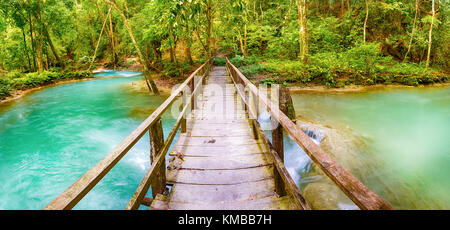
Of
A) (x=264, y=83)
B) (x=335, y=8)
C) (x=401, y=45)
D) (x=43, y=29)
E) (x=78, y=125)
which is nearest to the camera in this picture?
(x=78, y=125)

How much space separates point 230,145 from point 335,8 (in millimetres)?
27208

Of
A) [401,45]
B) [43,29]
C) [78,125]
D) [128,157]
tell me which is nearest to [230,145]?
[128,157]

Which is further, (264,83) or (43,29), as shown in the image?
(43,29)

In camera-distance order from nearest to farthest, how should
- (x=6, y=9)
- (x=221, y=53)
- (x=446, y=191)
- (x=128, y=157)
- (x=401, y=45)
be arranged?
(x=446, y=191) → (x=128, y=157) → (x=6, y=9) → (x=401, y=45) → (x=221, y=53)

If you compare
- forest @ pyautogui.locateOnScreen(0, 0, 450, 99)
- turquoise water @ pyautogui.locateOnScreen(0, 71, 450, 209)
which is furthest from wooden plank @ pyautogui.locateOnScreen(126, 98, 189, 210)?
forest @ pyautogui.locateOnScreen(0, 0, 450, 99)

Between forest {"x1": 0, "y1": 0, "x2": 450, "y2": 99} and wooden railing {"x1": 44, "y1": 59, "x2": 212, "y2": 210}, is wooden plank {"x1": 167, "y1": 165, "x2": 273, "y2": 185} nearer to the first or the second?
wooden railing {"x1": 44, "y1": 59, "x2": 212, "y2": 210}

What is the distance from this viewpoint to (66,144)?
26.7ft

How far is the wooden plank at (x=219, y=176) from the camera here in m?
3.09

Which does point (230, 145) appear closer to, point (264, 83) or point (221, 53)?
point (264, 83)

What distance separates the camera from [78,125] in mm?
10055

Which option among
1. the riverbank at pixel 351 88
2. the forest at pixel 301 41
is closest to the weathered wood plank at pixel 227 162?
the forest at pixel 301 41

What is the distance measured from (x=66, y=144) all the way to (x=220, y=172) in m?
7.81
